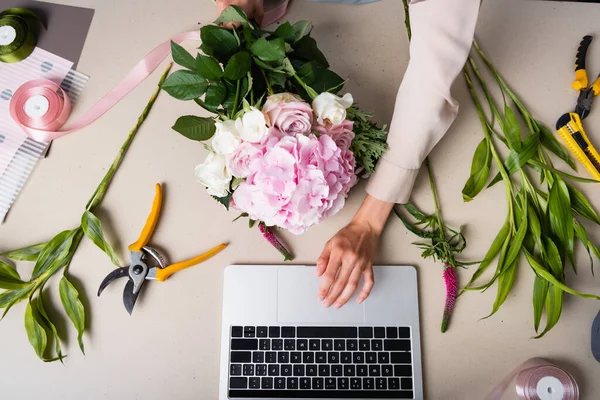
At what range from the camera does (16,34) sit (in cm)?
84

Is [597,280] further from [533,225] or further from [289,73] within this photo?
[289,73]

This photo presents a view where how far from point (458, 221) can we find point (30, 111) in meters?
0.81

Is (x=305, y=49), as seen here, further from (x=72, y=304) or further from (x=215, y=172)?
(x=72, y=304)

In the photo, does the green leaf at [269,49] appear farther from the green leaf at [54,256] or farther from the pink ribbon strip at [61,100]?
the green leaf at [54,256]

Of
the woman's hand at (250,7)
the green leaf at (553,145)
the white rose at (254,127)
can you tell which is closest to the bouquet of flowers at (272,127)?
the white rose at (254,127)

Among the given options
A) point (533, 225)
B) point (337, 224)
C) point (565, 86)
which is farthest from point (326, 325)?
point (565, 86)

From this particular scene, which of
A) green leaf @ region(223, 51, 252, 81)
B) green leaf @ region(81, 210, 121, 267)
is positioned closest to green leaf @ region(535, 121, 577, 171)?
green leaf @ region(223, 51, 252, 81)

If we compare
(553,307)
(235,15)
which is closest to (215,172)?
(235,15)

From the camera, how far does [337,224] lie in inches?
31.5

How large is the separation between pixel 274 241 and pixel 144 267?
0.23 meters

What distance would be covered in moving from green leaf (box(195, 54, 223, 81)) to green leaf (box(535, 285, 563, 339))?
2.07 ft

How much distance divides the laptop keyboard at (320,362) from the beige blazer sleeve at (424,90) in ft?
0.80

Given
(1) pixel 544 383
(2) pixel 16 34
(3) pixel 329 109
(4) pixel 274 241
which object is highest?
(2) pixel 16 34

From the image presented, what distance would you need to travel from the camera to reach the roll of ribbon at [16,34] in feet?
2.73
